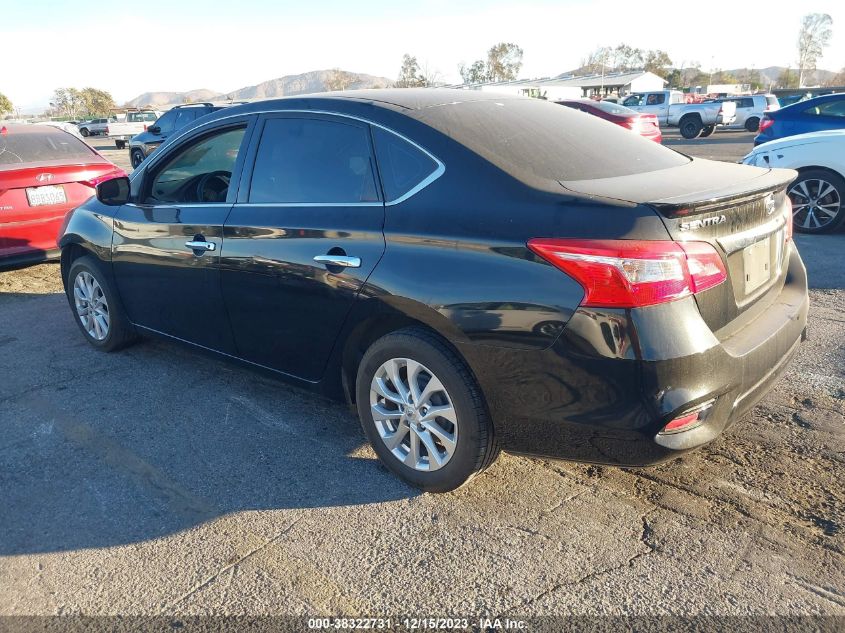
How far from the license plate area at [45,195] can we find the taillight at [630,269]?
20.4 ft

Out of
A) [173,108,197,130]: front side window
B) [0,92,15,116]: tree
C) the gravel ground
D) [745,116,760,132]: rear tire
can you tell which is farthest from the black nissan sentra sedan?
[0,92,15,116]: tree

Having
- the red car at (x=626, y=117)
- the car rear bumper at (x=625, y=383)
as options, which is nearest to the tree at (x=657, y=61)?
the red car at (x=626, y=117)

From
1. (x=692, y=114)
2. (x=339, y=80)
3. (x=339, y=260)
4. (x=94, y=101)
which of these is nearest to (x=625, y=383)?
(x=339, y=260)

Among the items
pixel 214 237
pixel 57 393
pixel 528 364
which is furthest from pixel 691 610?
pixel 57 393

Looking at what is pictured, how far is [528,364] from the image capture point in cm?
268

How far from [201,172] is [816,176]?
6708 millimetres

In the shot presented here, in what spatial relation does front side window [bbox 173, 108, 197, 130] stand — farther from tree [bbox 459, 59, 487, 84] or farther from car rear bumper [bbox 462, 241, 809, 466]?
tree [bbox 459, 59, 487, 84]

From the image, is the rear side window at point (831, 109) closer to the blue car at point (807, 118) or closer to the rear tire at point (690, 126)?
the blue car at point (807, 118)

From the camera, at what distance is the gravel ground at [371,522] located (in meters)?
2.54

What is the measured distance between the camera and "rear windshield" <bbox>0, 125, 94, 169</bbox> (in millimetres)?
7367

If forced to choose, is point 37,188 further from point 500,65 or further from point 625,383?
point 500,65

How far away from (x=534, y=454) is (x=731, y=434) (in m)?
1.32

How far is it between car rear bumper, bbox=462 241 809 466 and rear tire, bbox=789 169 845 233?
5932 millimetres

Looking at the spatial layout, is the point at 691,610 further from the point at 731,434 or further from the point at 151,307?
the point at 151,307
